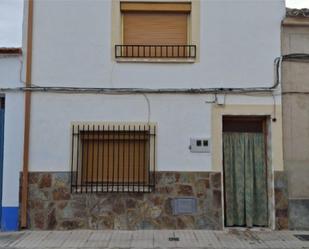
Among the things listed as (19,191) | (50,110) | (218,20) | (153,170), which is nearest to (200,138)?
(153,170)

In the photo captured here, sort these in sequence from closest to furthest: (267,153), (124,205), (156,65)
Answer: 1. (124,205)
2. (156,65)
3. (267,153)

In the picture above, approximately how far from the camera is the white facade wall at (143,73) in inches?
344

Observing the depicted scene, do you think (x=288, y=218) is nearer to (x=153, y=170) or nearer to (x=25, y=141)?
(x=153, y=170)

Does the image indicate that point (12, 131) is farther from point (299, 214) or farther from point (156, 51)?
point (299, 214)

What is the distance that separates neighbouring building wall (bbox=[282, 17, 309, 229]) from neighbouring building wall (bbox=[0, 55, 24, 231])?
5.35 m

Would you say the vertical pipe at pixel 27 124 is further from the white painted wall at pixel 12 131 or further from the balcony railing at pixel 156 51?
the balcony railing at pixel 156 51

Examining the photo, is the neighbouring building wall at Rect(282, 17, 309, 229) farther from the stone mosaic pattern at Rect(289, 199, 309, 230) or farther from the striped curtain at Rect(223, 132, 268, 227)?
the striped curtain at Rect(223, 132, 268, 227)

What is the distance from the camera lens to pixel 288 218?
8703mm

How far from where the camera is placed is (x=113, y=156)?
886cm

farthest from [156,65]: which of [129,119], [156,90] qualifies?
[129,119]

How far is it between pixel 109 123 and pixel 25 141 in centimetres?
170

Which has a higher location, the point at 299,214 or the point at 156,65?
the point at 156,65

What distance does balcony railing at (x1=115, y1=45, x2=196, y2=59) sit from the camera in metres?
8.97

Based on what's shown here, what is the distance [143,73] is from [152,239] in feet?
10.7
